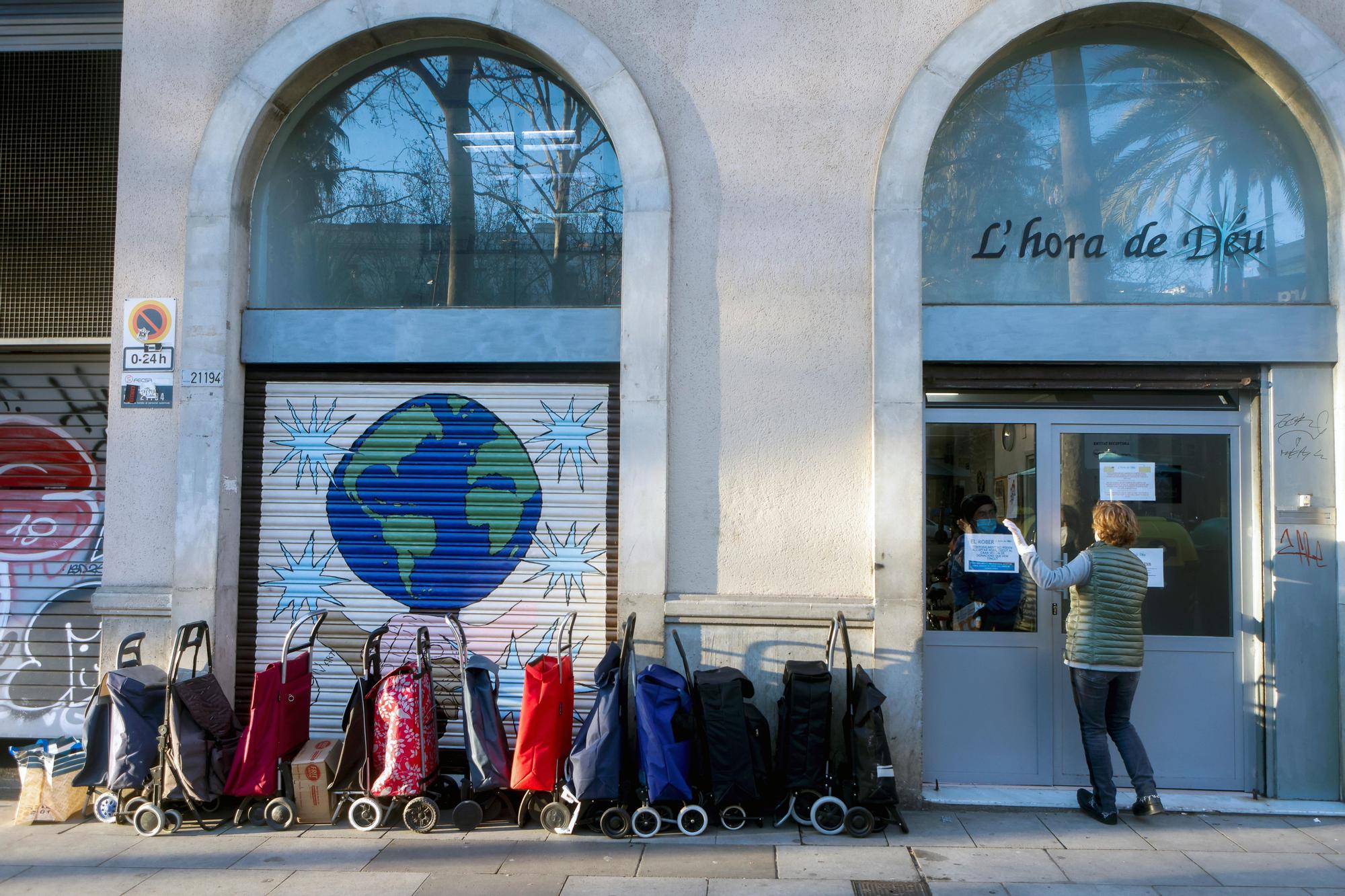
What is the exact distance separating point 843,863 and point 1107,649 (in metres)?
1.97

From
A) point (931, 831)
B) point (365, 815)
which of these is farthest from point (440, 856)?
point (931, 831)

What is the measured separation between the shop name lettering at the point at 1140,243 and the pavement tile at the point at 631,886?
422 centimetres

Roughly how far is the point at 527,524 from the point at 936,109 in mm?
3691

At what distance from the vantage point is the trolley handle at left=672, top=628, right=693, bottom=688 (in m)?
5.76

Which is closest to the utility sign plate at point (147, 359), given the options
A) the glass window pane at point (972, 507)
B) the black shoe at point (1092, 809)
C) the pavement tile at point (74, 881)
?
the pavement tile at point (74, 881)

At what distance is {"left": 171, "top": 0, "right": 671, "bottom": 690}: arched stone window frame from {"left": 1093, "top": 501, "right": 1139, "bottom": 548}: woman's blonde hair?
2.59m

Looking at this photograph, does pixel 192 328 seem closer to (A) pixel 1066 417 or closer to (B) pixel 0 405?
(B) pixel 0 405

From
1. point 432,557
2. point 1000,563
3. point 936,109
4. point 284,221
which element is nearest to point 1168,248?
point 936,109

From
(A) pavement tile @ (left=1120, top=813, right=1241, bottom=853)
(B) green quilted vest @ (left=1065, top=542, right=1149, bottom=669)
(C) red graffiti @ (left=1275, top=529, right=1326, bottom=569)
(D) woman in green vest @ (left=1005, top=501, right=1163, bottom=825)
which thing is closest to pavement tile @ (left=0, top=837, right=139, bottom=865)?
(D) woman in green vest @ (left=1005, top=501, right=1163, bottom=825)

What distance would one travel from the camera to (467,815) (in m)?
5.54

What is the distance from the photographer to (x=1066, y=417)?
6348mm

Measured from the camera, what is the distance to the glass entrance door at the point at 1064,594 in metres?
6.22

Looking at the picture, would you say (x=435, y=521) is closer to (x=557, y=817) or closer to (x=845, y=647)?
(x=557, y=817)

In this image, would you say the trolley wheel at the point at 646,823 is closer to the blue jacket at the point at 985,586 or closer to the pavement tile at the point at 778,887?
the pavement tile at the point at 778,887
